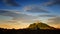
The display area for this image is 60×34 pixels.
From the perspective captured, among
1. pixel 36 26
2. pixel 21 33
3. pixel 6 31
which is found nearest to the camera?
pixel 36 26

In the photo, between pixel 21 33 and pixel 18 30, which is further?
pixel 21 33

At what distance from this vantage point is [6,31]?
315 inches

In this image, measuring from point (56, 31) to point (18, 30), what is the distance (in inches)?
75.3

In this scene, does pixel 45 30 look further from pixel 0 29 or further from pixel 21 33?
pixel 0 29

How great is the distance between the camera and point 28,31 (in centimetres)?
792

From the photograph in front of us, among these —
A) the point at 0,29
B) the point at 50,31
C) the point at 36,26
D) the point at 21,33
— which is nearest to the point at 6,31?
the point at 0,29

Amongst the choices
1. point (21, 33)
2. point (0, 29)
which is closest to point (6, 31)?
point (0, 29)

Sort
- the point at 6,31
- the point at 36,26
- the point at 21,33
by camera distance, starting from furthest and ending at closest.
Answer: the point at 21,33 < the point at 6,31 < the point at 36,26

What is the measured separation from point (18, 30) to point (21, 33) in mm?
778

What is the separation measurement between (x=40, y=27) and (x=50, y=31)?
56cm

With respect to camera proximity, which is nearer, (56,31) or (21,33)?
(56,31)

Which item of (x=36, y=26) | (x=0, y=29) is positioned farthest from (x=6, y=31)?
(x=36, y=26)

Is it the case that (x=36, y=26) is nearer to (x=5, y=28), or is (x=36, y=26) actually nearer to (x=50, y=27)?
(x=50, y=27)

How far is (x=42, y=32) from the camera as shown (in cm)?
784
